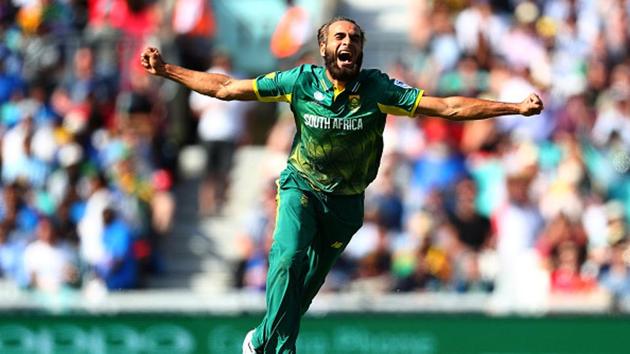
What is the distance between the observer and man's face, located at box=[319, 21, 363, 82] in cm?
884

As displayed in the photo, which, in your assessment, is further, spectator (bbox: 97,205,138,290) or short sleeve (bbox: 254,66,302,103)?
spectator (bbox: 97,205,138,290)

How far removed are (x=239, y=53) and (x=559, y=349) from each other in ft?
21.6

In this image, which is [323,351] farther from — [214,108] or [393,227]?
[214,108]

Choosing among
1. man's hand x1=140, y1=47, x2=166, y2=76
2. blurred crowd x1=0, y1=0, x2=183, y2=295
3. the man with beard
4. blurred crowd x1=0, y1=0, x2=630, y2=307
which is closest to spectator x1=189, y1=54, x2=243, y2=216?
blurred crowd x1=0, y1=0, x2=630, y2=307

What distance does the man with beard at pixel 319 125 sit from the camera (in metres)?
8.98

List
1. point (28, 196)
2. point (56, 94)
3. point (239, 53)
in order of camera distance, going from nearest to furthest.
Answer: point (28, 196) → point (56, 94) → point (239, 53)

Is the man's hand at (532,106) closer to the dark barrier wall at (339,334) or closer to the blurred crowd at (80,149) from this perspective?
the dark barrier wall at (339,334)

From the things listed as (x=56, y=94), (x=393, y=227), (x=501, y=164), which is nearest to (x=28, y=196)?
(x=56, y=94)

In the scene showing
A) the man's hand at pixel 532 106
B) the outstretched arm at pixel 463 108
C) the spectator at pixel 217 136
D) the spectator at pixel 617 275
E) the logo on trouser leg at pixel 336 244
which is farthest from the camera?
the spectator at pixel 217 136

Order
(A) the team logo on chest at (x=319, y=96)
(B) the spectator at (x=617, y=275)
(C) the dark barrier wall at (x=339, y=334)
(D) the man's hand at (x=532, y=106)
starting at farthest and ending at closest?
(B) the spectator at (x=617, y=275)
(C) the dark barrier wall at (x=339, y=334)
(A) the team logo on chest at (x=319, y=96)
(D) the man's hand at (x=532, y=106)

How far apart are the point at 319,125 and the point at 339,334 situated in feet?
16.7

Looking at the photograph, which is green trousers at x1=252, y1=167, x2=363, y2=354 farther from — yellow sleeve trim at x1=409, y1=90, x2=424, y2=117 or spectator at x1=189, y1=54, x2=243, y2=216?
spectator at x1=189, y1=54, x2=243, y2=216

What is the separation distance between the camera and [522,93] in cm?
1650

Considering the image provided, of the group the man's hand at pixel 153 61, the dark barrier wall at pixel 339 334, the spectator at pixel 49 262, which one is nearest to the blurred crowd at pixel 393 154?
the spectator at pixel 49 262
